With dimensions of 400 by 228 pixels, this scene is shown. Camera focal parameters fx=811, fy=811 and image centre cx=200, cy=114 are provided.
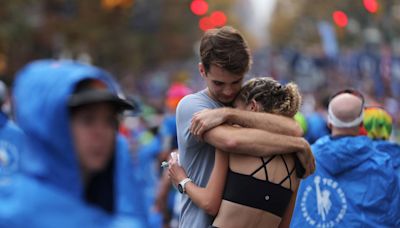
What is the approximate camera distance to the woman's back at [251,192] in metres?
4.02

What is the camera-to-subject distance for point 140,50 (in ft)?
174

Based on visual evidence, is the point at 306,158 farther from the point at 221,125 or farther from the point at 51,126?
the point at 51,126

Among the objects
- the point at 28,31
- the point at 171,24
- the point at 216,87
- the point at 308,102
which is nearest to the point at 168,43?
the point at 171,24

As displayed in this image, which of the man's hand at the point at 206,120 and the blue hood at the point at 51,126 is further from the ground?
the blue hood at the point at 51,126

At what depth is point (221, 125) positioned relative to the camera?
4016mm

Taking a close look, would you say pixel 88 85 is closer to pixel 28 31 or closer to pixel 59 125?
pixel 59 125

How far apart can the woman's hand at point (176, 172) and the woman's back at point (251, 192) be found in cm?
28

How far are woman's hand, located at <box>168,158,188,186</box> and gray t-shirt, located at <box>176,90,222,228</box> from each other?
0.09 feet

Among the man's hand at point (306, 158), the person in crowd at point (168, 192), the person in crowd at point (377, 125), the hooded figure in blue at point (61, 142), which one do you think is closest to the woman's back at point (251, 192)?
the man's hand at point (306, 158)

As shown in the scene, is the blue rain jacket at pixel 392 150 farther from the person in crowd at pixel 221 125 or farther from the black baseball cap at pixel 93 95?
the black baseball cap at pixel 93 95

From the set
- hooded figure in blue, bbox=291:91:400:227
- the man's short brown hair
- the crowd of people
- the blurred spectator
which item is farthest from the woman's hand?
the blurred spectator

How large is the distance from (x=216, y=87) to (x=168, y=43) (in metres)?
56.1

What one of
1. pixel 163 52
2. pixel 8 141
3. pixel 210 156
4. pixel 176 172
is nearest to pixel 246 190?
pixel 210 156

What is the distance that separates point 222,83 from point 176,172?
0.53 m
